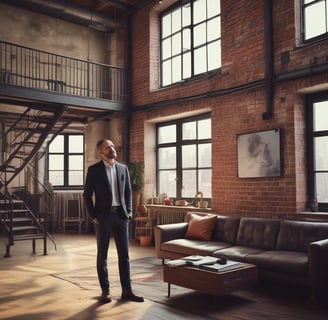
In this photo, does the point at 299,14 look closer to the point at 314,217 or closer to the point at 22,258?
the point at 314,217

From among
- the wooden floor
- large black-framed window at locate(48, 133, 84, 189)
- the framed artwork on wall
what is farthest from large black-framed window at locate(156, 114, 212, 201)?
large black-framed window at locate(48, 133, 84, 189)

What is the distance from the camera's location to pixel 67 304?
14.1 feet

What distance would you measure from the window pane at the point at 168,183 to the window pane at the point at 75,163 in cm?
357

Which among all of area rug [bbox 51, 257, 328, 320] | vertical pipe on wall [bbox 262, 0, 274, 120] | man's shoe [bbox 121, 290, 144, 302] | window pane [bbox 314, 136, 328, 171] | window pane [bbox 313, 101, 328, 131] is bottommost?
area rug [bbox 51, 257, 328, 320]

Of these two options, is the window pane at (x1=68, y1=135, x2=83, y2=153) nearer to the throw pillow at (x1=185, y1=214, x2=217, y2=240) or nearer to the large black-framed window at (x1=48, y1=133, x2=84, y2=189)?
the large black-framed window at (x1=48, y1=133, x2=84, y2=189)

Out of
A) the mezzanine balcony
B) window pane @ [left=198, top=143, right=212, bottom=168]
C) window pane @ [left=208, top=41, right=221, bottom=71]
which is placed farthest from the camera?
the mezzanine balcony

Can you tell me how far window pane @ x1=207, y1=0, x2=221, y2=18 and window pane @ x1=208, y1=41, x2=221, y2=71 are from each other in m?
0.57

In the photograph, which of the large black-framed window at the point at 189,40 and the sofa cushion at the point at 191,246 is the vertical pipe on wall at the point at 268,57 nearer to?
the large black-framed window at the point at 189,40

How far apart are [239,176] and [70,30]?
5830 millimetres

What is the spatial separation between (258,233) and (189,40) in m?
4.49

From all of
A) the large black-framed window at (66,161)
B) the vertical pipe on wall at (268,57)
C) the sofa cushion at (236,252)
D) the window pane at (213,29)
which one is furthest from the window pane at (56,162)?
the sofa cushion at (236,252)

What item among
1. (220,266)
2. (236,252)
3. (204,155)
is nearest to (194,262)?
(220,266)

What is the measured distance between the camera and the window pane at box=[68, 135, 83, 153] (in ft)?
39.3

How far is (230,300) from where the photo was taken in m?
4.44
